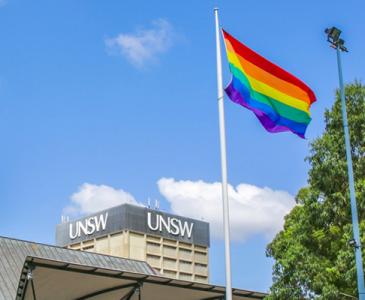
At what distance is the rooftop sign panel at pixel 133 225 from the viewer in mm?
161500

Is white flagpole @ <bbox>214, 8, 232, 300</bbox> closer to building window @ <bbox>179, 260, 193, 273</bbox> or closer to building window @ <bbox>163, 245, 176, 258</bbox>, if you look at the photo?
building window @ <bbox>163, 245, 176, 258</bbox>

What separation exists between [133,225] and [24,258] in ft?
401

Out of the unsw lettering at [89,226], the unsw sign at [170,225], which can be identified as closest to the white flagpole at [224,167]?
the unsw sign at [170,225]

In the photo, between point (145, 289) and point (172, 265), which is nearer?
point (145, 289)

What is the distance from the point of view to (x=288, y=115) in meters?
20.1

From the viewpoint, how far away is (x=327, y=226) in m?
27.5

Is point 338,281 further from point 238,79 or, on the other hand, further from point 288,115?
point 238,79

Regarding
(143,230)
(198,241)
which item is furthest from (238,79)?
(198,241)

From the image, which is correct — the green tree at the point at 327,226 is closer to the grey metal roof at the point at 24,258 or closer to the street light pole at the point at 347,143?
the street light pole at the point at 347,143

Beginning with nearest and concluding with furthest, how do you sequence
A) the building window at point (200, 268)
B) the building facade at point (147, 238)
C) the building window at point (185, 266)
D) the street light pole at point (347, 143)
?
the street light pole at point (347, 143) → the building facade at point (147, 238) → the building window at point (185, 266) → the building window at point (200, 268)

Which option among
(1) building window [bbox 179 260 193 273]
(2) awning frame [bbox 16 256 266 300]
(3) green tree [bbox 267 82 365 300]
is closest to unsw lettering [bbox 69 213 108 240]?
(1) building window [bbox 179 260 193 273]

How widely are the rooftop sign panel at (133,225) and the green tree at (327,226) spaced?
13318cm

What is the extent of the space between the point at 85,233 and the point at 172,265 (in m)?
21.0

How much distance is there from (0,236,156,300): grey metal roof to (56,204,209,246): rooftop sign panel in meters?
116
